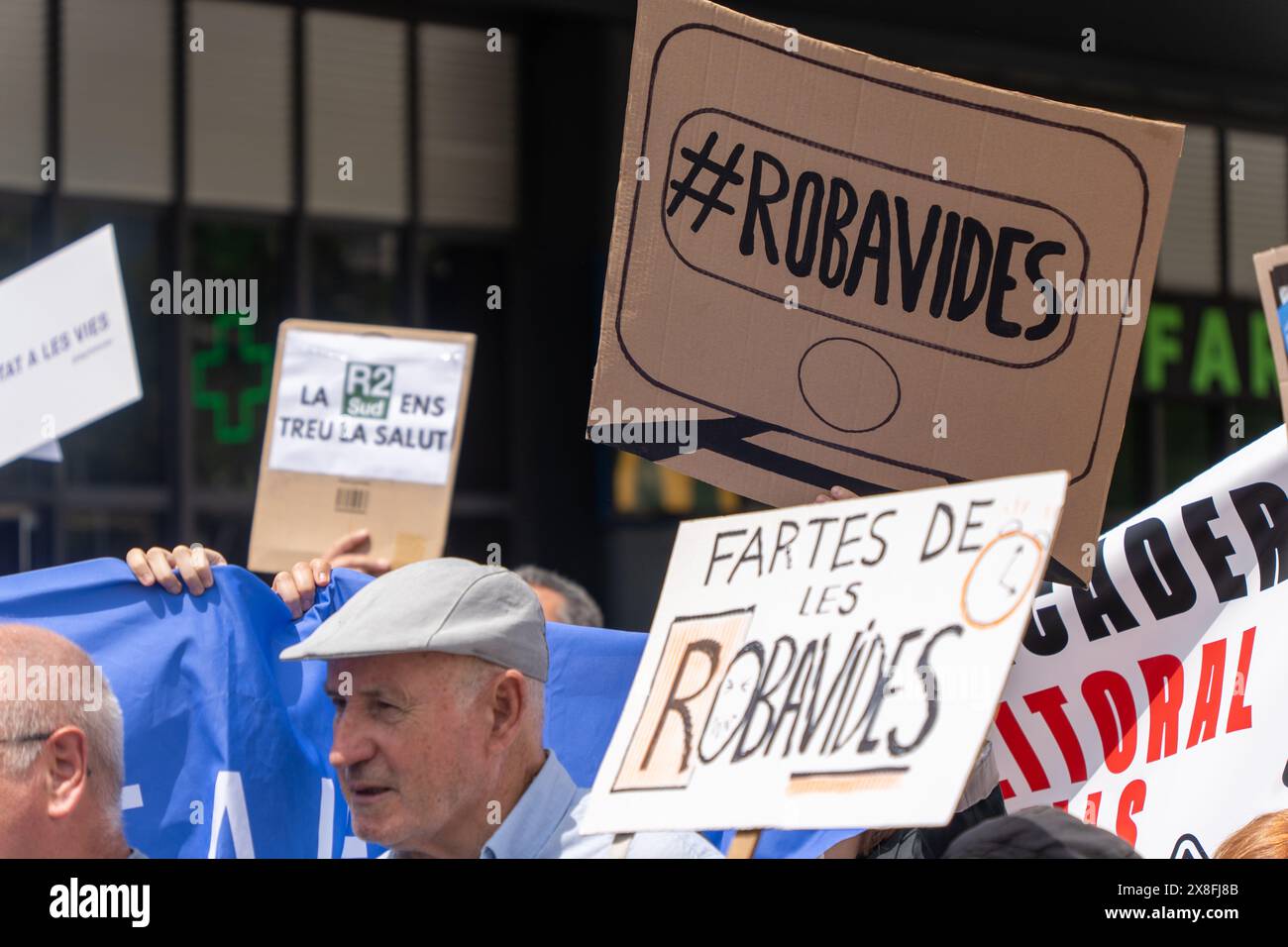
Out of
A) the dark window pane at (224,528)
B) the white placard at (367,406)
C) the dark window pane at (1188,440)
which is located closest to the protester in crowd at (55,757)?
the white placard at (367,406)

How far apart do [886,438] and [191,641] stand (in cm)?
133

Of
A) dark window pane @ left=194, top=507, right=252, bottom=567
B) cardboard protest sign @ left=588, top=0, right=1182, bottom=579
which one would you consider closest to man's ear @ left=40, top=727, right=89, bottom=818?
cardboard protest sign @ left=588, top=0, right=1182, bottom=579

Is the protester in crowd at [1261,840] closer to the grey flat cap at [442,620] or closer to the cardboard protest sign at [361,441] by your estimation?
the grey flat cap at [442,620]

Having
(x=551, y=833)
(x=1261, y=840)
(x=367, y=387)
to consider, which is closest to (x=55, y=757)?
(x=551, y=833)

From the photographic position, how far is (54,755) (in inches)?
97.9

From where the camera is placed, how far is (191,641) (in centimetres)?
317

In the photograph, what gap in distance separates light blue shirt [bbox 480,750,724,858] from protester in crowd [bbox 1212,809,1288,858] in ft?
2.80

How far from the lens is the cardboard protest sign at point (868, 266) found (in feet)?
8.83

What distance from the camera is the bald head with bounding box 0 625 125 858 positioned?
8.09ft

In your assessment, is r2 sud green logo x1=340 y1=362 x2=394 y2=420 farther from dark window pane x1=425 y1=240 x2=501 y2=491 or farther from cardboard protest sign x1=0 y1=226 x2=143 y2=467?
dark window pane x1=425 y1=240 x2=501 y2=491

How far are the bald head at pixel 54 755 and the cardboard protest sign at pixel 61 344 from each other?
1.98m

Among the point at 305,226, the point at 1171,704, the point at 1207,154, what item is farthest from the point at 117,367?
the point at 1207,154

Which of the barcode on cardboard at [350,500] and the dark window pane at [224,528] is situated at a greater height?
the barcode on cardboard at [350,500]

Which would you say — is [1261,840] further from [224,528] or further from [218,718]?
[224,528]
